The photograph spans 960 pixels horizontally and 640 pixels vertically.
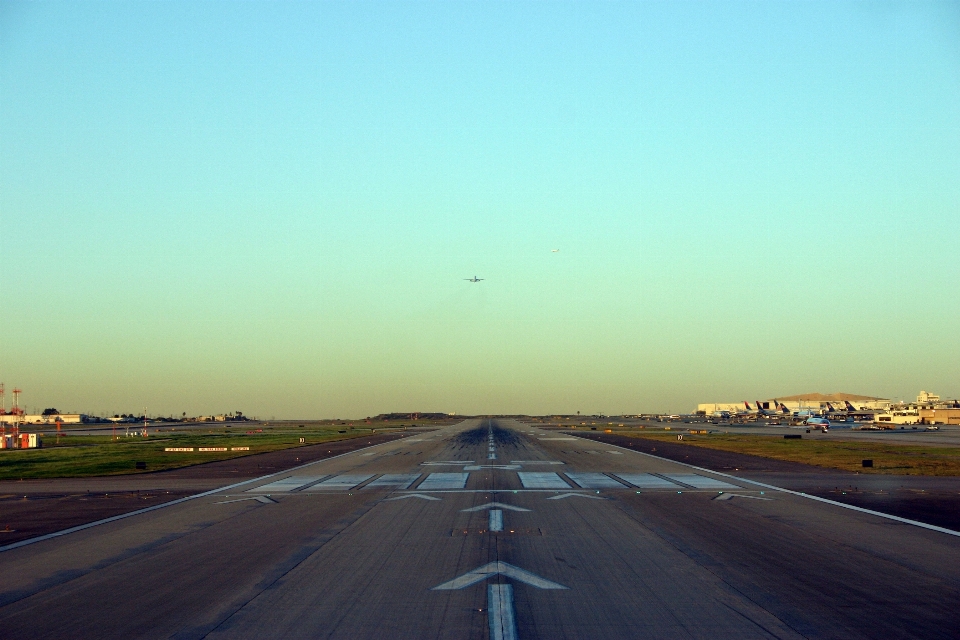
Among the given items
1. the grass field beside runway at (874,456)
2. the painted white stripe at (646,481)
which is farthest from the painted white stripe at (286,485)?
the grass field beside runway at (874,456)

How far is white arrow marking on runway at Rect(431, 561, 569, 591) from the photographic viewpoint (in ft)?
44.5

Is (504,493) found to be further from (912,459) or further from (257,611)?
(912,459)

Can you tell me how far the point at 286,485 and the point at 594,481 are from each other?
13.6 meters

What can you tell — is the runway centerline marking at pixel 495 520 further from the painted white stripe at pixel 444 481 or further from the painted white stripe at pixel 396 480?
the painted white stripe at pixel 396 480

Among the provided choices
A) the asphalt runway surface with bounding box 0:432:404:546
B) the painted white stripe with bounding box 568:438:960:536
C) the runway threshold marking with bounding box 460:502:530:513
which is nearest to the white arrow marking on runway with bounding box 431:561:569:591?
the runway threshold marking with bounding box 460:502:530:513

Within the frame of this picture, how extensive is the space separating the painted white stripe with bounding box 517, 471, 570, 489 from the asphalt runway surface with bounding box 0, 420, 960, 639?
392 cm

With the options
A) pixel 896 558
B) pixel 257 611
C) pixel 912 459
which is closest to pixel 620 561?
pixel 896 558

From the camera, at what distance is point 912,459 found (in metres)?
49.0

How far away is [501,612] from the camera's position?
11680 mm

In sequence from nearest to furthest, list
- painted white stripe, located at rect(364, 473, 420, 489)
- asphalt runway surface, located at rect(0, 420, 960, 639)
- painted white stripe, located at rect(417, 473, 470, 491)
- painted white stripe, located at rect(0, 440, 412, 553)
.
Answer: asphalt runway surface, located at rect(0, 420, 960, 639)
painted white stripe, located at rect(0, 440, 412, 553)
painted white stripe, located at rect(417, 473, 470, 491)
painted white stripe, located at rect(364, 473, 420, 489)

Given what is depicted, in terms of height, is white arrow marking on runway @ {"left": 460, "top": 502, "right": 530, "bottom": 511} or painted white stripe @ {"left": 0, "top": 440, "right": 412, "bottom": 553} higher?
painted white stripe @ {"left": 0, "top": 440, "right": 412, "bottom": 553}

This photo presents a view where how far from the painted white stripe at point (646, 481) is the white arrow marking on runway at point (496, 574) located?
1775cm

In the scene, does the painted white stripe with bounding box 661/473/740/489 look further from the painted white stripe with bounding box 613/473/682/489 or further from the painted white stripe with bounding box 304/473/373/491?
the painted white stripe with bounding box 304/473/373/491

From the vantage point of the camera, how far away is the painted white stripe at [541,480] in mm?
31664
